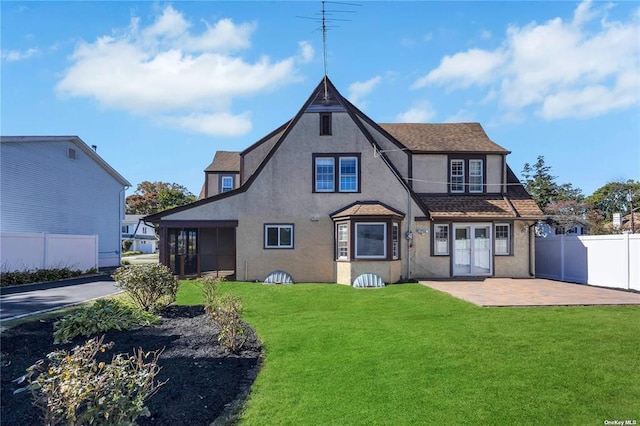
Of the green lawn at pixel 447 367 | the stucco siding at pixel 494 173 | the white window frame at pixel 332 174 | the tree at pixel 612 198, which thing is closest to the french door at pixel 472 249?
the stucco siding at pixel 494 173

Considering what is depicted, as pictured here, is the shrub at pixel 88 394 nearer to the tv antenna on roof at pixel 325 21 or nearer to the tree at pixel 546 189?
the tv antenna on roof at pixel 325 21

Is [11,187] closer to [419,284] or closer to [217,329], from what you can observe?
[217,329]

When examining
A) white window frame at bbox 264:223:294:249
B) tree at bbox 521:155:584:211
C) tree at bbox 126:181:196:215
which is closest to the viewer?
white window frame at bbox 264:223:294:249

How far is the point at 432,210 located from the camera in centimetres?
1938

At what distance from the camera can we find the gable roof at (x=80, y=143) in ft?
72.6

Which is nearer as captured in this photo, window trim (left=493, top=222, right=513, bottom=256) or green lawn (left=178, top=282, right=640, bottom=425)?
green lawn (left=178, top=282, right=640, bottom=425)

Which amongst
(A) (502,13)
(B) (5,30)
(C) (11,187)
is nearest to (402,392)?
(B) (5,30)

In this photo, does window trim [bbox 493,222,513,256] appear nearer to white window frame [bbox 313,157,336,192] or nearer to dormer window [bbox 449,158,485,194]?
dormer window [bbox 449,158,485,194]

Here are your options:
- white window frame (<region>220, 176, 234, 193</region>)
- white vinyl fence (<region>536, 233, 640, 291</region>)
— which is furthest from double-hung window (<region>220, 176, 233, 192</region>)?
white vinyl fence (<region>536, 233, 640, 291</region>)

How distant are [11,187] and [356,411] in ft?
80.3

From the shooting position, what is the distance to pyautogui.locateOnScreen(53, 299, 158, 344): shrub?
26.1ft

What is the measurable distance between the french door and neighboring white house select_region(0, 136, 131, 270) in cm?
2029

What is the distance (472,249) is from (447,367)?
1401 centimetres

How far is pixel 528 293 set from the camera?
13891 millimetres
